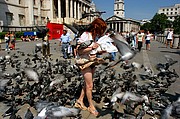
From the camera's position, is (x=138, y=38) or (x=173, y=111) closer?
(x=173, y=111)

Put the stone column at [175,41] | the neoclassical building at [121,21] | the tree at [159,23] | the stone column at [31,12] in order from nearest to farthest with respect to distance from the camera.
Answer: the stone column at [175,41] → the stone column at [31,12] → the tree at [159,23] → the neoclassical building at [121,21]

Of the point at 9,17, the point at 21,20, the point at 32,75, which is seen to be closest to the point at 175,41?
the point at 32,75

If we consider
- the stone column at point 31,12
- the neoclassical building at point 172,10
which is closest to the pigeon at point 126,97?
the stone column at point 31,12

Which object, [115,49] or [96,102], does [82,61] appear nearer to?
[115,49]

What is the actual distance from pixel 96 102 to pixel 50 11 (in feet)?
214

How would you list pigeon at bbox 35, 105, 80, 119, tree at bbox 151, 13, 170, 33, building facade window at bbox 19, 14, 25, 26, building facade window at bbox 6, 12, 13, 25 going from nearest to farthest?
1. pigeon at bbox 35, 105, 80, 119
2. building facade window at bbox 6, 12, 13, 25
3. building facade window at bbox 19, 14, 25, 26
4. tree at bbox 151, 13, 170, 33

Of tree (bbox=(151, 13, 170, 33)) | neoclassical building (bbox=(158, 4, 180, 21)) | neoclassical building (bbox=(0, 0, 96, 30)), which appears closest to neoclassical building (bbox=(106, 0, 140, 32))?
tree (bbox=(151, 13, 170, 33))

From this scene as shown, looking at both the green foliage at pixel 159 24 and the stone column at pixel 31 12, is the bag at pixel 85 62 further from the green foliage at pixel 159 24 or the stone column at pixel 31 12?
the green foliage at pixel 159 24

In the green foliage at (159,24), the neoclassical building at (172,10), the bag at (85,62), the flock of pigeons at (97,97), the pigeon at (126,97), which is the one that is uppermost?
the neoclassical building at (172,10)

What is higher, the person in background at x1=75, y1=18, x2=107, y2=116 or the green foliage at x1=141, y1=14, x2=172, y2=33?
the green foliage at x1=141, y1=14, x2=172, y2=33

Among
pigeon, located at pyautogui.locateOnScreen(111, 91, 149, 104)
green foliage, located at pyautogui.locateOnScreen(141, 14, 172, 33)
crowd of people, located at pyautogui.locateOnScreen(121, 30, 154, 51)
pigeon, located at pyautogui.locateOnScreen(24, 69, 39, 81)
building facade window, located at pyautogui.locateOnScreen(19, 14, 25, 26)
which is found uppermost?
green foliage, located at pyautogui.locateOnScreen(141, 14, 172, 33)

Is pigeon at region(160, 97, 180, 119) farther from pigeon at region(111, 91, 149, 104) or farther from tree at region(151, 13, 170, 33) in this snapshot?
tree at region(151, 13, 170, 33)

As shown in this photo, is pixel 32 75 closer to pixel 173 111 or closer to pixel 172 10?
pixel 173 111

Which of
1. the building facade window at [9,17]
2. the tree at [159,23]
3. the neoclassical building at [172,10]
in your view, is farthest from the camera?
the neoclassical building at [172,10]
